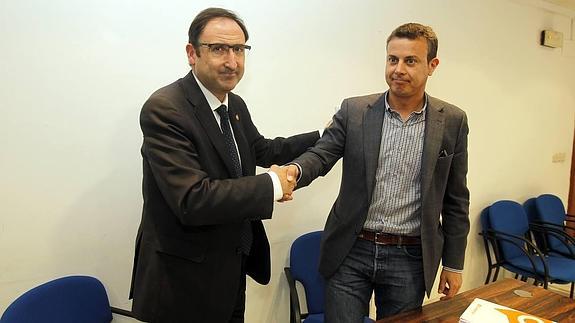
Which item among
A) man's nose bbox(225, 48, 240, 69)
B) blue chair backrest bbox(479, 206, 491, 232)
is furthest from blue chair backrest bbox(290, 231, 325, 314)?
blue chair backrest bbox(479, 206, 491, 232)

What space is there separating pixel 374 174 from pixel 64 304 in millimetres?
1394

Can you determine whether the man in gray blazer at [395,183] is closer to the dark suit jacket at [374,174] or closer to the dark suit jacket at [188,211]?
the dark suit jacket at [374,174]

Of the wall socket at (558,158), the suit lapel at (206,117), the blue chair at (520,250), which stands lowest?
the blue chair at (520,250)

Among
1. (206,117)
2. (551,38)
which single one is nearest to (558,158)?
(551,38)

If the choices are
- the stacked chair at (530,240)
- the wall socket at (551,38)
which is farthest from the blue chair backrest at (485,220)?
the wall socket at (551,38)

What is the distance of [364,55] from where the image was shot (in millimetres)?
2615

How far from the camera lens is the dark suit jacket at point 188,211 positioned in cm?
129

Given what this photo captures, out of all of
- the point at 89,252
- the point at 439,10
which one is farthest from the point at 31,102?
the point at 439,10

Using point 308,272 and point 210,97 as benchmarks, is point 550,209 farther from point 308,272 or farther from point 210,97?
point 210,97

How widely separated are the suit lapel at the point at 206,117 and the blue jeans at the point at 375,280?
658mm

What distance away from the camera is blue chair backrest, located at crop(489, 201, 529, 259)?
3.29m

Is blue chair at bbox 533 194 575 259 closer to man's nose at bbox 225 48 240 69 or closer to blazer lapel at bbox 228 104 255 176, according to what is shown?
blazer lapel at bbox 228 104 255 176

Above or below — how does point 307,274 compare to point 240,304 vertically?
below

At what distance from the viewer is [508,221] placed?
3.45 meters
